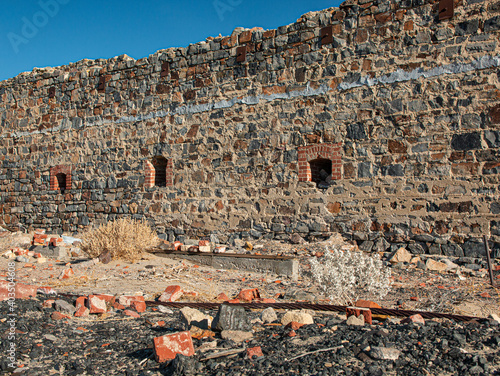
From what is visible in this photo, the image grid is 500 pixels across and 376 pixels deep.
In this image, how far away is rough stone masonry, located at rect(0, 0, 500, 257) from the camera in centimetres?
652

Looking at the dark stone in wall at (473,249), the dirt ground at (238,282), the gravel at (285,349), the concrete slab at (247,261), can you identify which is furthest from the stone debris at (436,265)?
the gravel at (285,349)

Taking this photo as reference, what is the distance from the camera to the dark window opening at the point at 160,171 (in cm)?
958

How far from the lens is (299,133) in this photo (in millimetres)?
7820

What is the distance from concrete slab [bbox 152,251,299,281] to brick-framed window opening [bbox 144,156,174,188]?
7.94ft

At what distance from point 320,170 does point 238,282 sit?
298cm

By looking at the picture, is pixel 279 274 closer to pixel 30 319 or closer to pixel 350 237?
pixel 350 237

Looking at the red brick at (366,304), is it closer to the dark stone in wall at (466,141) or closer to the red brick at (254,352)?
the red brick at (254,352)

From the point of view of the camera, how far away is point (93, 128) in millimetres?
10312

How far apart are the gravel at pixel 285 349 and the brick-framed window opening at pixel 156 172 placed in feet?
20.3

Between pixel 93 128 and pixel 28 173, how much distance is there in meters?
2.58

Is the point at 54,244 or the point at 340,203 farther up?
the point at 340,203

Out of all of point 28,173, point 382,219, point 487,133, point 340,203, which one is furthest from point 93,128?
point 487,133

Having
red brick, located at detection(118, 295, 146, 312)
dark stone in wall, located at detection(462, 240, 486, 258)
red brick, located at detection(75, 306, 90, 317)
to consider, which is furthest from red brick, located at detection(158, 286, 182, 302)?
dark stone in wall, located at detection(462, 240, 486, 258)

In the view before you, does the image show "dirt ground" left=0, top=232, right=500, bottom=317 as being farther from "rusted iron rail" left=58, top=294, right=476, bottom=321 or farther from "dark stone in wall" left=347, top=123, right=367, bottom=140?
"dark stone in wall" left=347, top=123, right=367, bottom=140
